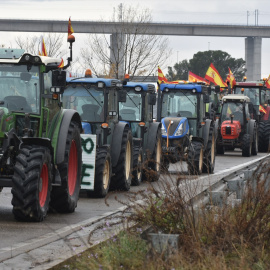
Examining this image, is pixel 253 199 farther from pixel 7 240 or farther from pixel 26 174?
pixel 26 174

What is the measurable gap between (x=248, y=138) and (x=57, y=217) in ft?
76.1

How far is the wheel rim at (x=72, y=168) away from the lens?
13953 mm

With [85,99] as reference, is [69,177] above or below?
below

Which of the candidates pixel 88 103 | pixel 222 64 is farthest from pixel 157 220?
pixel 222 64

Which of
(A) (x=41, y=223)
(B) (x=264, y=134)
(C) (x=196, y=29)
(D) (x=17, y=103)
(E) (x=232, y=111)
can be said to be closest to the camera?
(A) (x=41, y=223)

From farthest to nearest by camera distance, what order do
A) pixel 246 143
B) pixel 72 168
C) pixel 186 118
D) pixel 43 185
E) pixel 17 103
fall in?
pixel 246 143 → pixel 186 118 → pixel 72 168 → pixel 17 103 → pixel 43 185

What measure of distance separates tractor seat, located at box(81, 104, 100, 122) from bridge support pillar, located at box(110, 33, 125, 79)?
96.0 ft

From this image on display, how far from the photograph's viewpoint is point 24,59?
42.7ft

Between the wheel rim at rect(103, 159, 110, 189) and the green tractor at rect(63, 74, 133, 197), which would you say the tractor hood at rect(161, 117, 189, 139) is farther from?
the wheel rim at rect(103, 159, 110, 189)

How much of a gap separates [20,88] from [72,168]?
1.79 meters

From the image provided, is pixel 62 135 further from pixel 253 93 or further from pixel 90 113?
pixel 253 93

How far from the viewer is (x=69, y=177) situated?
13883 millimetres

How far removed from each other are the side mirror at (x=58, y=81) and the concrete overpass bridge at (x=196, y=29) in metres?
66.5

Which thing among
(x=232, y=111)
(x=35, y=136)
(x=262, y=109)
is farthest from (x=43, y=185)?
(x=262, y=109)
